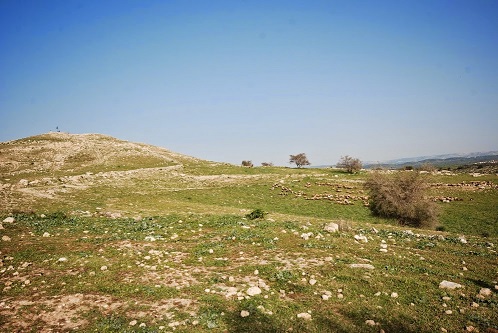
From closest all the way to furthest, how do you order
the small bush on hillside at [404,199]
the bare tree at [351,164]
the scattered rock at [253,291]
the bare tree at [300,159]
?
the scattered rock at [253,291] → the small bush on hillside at [404,199] → the bare tree at [351,164] → the bare tree at [300,159]

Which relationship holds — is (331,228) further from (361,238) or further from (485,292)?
(485,292)

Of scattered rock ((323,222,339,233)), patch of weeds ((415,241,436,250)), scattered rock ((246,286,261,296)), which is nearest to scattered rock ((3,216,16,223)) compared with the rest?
scattered rock ((246,286,261,296))

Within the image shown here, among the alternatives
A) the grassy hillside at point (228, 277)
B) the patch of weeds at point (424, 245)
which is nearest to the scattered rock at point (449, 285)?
the grassy hillside at point (228, 277)

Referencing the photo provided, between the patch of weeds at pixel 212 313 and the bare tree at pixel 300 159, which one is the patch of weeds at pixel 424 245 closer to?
the patch of weeds at pixel 212 313

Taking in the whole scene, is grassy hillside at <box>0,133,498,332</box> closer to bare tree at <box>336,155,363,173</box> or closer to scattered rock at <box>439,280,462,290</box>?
scattered rock at <box>439,280,462,290</box>

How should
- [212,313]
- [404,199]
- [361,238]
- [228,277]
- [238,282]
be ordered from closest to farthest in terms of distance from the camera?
[212,313]
[238,282]
[228,277]
[361,238]
[404,199]

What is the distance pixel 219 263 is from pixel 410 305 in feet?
22.2

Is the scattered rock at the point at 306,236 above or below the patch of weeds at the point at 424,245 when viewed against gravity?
above

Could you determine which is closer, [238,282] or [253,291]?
[253,291]

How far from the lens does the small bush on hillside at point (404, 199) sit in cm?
3045

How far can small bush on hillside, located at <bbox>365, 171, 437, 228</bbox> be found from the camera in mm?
30453

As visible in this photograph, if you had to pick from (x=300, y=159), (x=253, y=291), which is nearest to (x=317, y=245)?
(x=253, y=291)

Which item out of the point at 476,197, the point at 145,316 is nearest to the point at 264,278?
the point at 145,316

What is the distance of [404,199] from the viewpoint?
103 ft
